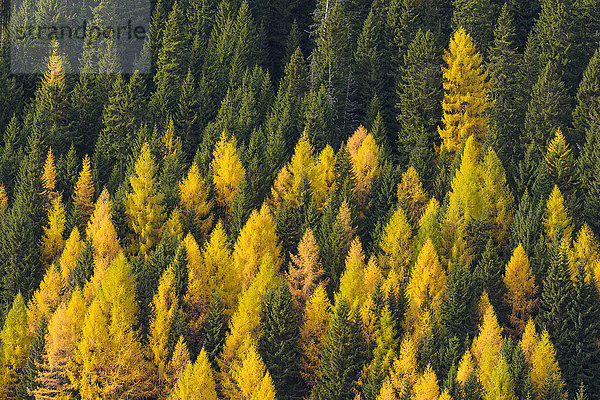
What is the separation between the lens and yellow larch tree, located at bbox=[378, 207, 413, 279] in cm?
8400

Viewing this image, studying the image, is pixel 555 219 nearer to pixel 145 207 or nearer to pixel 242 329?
pixel 242 329

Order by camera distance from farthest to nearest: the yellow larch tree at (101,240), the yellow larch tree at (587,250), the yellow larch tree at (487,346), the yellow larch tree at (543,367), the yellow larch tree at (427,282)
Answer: the yellow larch tree at (587,250), the yellow larch tree at (101,240), the yellow larch tree at (427,282), the yellow larch tree at (487,346), the yellow larch tree at (543,367)

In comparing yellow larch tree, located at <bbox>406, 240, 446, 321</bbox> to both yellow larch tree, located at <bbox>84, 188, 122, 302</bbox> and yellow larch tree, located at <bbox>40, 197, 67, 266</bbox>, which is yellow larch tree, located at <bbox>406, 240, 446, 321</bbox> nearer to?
yellow larch tree, located at <bbox>84, 188, 122, 302</bbox>

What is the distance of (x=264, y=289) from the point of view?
265 feet

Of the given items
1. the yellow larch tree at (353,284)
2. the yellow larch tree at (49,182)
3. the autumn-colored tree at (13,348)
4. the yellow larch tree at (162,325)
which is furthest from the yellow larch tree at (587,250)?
the yellow larch tree at (49,182)

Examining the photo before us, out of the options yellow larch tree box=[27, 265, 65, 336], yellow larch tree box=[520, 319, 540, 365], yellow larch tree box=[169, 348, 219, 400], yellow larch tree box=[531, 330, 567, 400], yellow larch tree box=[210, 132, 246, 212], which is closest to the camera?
yellow larch tree box=[169, 348, 219, 400]

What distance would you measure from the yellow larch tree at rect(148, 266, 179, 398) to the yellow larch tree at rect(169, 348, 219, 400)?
335cm

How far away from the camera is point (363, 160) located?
308 ft

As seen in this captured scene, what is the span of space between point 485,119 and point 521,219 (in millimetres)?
16488

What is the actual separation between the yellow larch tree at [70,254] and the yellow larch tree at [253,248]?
13.0 m

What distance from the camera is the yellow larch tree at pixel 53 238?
295 feet

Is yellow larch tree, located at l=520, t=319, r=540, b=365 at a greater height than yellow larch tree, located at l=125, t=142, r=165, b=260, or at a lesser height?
lesser

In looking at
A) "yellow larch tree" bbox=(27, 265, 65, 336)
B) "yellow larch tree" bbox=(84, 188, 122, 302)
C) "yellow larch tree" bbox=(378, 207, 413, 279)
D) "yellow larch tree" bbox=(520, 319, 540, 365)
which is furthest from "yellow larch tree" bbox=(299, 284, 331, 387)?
"yellow larch tree" bbox=(27, 265, 65, 336)

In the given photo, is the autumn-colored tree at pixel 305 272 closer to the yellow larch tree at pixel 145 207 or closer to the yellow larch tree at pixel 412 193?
the yellow larch tree at pixel 412 193
